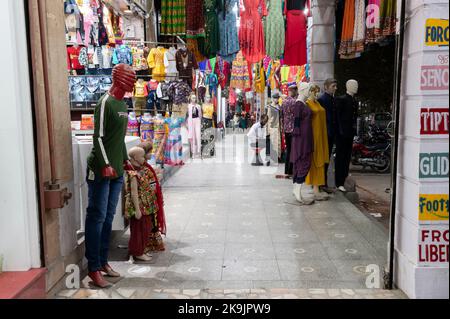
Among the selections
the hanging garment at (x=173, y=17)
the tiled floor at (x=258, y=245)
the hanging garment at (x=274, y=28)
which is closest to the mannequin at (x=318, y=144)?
the tiled floor at (x=258, y=245)

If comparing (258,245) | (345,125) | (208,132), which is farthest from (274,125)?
(258,245)

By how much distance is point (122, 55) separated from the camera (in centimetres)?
725

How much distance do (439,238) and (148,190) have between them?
2466 millimetres

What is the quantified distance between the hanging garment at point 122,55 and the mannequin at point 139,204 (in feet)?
12.6

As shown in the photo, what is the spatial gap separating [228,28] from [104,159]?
5170mm

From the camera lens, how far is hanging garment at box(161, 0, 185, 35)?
7.39 m

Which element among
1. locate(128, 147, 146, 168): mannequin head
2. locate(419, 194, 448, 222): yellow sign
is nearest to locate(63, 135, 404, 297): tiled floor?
locate(419, 194, 448, 222): yellow sign

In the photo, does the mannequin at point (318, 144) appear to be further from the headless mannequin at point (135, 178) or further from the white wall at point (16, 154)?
the white wall at point (16, 154)

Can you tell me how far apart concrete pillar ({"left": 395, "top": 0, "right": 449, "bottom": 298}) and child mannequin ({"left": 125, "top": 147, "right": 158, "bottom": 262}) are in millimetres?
2243

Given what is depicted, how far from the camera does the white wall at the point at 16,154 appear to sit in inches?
107

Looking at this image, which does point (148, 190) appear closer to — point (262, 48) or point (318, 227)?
point (318, 227)

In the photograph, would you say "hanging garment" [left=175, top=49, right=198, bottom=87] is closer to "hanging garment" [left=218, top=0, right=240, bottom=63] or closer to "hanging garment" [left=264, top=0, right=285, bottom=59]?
"hanging garment" [left=218, top=0, right=240, bottom=63]

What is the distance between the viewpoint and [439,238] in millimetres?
2791

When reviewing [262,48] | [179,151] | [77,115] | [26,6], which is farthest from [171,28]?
[26,6]
